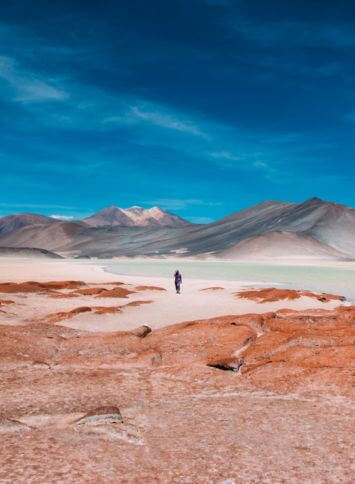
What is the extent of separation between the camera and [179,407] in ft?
27.6

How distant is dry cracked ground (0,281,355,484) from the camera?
5.90 metres

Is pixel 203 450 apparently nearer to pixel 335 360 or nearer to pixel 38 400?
pixel 38 400

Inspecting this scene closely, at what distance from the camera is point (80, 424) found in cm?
729

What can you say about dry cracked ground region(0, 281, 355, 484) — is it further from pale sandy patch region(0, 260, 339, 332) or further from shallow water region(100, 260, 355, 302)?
shallow water region(100, 260, 355, 302)

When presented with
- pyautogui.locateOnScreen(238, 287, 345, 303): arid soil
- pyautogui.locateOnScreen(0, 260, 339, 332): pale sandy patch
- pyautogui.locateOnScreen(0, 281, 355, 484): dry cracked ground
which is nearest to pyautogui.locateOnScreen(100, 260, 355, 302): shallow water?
pyautogui.locateOnScreen(238, 287, 345, 303): arid soil

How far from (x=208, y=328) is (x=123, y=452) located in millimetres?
8821

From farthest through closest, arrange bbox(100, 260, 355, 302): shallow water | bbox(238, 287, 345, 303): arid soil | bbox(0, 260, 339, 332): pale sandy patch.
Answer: bbox(100, 260, 355, 302): shallow water → bbox(238, 287, 345, 303): arid soil → bbox(0, 260, 339, 332): pale sandy patch

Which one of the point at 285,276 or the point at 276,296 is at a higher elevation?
the point at 285,276

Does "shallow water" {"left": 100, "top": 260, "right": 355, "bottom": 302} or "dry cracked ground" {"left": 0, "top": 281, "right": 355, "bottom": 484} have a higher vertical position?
"shallow water" {"left": 100, "top": 260, "right": 355, "bottom": 302}

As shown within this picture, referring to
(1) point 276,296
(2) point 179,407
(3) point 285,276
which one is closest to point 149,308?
(1) point 276,296

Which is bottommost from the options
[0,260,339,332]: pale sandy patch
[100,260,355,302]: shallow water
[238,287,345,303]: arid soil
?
[0,260,339,332]: pale sandy patch

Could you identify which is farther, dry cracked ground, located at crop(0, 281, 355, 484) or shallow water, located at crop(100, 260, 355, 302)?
Answer: shallow water, located at crop(100, 260, 355, 302)

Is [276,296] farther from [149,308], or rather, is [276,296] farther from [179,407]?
[179,407]

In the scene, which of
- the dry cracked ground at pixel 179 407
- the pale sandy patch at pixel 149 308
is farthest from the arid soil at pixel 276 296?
the dry cracked ground at pixel 179 407
